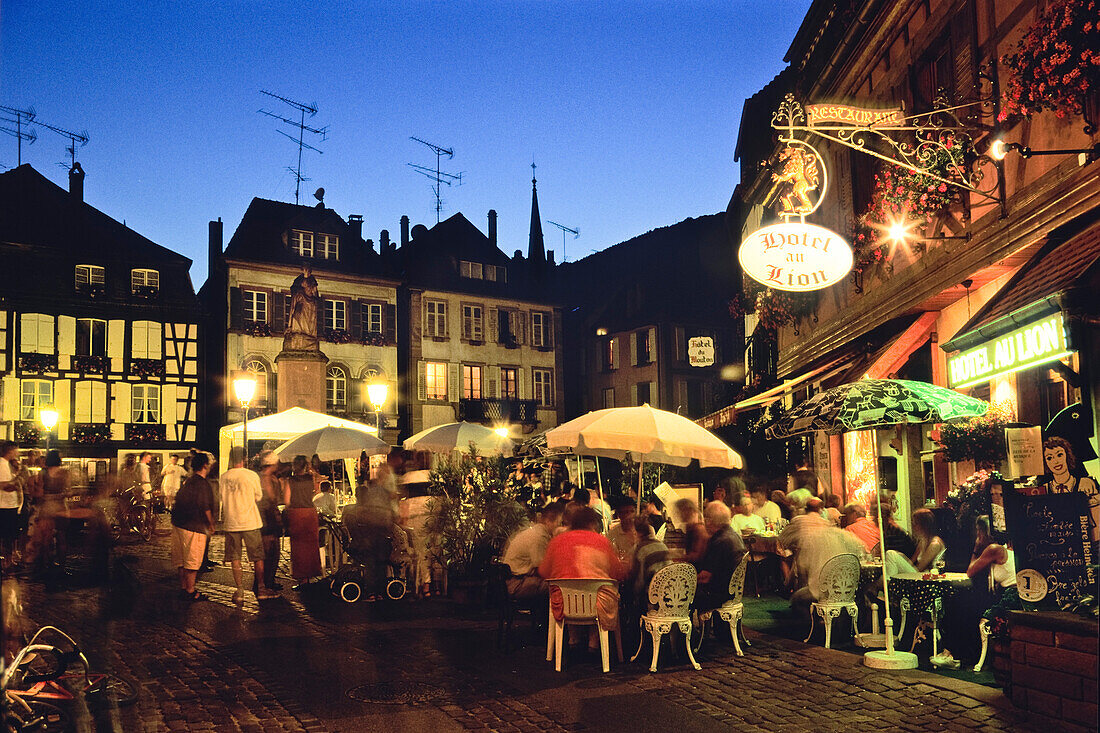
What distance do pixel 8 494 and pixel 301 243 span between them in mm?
32165

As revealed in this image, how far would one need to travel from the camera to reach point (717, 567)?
902 centimetres

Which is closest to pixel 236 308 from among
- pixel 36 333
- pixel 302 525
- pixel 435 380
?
pixel 36 333

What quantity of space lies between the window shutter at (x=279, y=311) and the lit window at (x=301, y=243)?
225 cm

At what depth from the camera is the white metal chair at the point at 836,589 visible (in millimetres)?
9023

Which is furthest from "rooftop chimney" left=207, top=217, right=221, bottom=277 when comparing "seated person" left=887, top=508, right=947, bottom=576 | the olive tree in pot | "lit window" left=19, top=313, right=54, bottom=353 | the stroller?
"seated person" left=887, top=508, right=947, bottom=576

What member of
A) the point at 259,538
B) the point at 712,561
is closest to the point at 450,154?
the point at 259,538

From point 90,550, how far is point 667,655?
25.5ft

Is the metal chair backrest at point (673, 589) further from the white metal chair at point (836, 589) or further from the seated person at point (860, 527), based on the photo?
the seated person at point (860, 527)

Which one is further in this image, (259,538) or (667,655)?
(259,538)

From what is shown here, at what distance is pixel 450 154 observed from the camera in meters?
48.2

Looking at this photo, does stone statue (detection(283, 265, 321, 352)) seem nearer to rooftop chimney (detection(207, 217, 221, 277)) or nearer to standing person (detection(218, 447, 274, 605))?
standing person (detection(218, 447, 274, 605))

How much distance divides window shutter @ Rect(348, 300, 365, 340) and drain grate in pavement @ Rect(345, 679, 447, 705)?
3797 centimetres

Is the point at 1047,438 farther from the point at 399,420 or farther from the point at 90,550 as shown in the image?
the point at 399,420

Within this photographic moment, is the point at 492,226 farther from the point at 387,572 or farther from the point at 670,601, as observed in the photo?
the point at 670,601
